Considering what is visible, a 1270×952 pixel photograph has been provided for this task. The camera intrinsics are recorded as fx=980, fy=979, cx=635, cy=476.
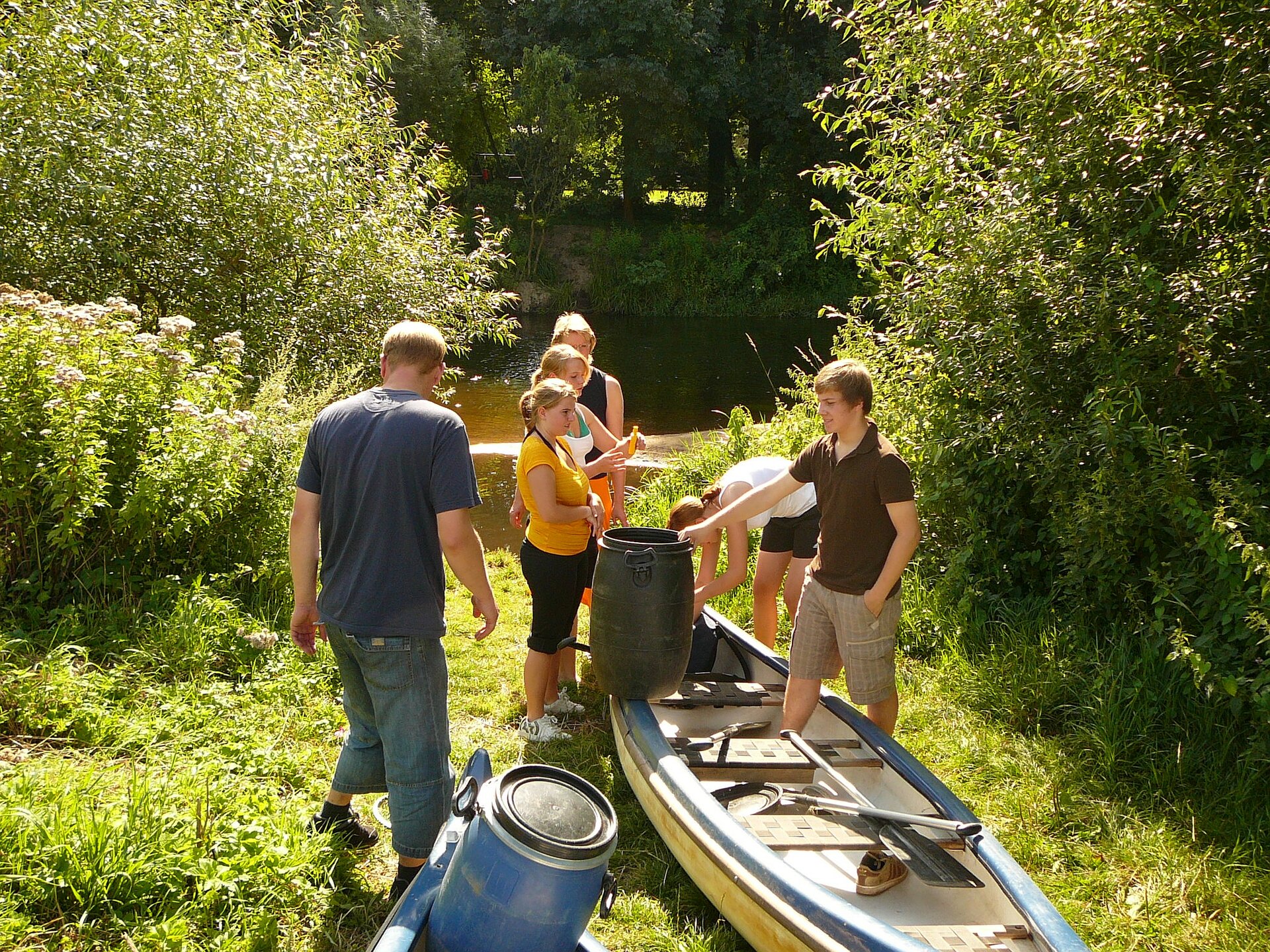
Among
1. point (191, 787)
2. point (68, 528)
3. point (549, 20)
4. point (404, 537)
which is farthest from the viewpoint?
point (549, 20)

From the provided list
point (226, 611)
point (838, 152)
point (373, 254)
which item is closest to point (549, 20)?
point (838, 152)

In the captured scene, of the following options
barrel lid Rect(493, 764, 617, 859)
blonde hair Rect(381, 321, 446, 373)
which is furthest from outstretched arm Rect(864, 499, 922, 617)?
blonde hair Rect(381, 321, 446, 373)

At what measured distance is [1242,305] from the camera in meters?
4.38

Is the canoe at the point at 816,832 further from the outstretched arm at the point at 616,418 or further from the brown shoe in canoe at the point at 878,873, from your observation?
the outstretched arm at the point at 616,418

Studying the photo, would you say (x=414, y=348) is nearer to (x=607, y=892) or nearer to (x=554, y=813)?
(x=554, y=813)

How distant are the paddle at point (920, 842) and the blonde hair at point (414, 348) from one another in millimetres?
2048

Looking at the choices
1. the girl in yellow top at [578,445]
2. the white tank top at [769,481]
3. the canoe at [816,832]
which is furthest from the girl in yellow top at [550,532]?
the white tank top at [769,481]

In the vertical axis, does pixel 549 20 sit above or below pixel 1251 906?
above

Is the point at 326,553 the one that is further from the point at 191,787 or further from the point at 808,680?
the point at 808,680

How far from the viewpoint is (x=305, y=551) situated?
3096 mm

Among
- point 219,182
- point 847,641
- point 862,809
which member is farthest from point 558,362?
point 219,182

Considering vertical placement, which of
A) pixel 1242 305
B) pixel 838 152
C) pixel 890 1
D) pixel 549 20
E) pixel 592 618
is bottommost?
pixel 592 618

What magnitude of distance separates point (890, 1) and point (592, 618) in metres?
4.22

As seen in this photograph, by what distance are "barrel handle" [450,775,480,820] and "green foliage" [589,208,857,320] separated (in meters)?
24.8
